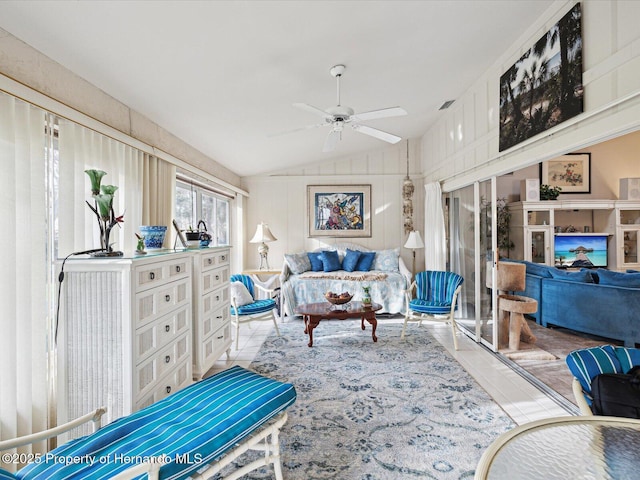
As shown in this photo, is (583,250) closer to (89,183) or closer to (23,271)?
(89,183)

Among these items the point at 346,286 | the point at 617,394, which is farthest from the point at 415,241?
the point at 617,394

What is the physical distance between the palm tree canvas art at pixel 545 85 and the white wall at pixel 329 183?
3154 millimetres

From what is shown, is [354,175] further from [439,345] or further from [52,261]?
[52,261]

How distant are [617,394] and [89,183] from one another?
10.8 ft

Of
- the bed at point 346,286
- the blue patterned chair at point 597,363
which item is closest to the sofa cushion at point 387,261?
the bed at point 346,286

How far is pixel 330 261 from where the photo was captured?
5762mm

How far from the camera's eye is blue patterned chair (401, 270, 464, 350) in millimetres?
3744

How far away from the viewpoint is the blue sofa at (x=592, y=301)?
3.36 meters

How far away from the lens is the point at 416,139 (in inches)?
249

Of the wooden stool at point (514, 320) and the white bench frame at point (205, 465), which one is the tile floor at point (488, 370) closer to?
the wooden stool at point (514, 320)

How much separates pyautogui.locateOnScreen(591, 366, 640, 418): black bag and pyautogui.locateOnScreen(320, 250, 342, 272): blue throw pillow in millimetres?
4439

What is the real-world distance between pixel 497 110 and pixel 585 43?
1164 millimetres

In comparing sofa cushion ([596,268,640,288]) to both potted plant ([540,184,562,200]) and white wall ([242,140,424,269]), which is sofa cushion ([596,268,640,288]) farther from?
white wall ([242,140,424,269])

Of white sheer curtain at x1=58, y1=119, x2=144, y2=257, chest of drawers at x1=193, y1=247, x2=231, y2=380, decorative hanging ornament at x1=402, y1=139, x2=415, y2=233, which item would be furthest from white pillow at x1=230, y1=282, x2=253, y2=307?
decorative hanging ornament at x1=402, y1=139, x2=415, y2=233
